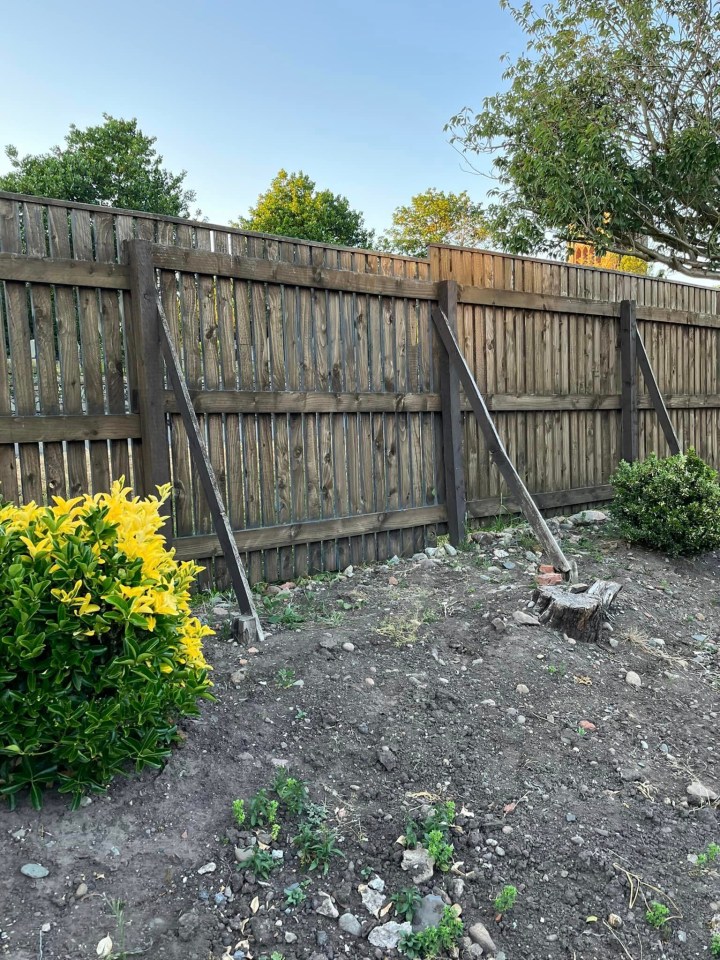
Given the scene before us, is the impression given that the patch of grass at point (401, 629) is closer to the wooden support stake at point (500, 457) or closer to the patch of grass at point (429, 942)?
the wooden support stake at point (500, 457)

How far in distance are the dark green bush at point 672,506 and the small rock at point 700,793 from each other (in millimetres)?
2833

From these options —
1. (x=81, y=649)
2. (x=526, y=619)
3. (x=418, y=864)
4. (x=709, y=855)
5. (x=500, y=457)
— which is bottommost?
(x=709, y=855)

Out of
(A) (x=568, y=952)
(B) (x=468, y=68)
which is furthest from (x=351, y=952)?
(B) (x=468, y=68)

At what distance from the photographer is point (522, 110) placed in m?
11.6

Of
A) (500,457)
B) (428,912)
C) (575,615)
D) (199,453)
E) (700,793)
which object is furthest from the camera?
(500,457)

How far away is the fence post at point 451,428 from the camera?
205 inches

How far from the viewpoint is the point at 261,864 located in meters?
1.93

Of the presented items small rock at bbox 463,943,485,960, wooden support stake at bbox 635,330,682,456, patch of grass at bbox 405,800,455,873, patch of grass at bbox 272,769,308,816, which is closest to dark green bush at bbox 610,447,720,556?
wooden support stake at bbox 635,330,682,456

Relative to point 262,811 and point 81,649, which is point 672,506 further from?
point 81,649

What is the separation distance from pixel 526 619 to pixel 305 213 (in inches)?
904

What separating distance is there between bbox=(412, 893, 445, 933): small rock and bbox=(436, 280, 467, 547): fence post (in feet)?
11.3

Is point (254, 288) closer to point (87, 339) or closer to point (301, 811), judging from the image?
point (87, 339)

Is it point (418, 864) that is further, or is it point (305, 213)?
point (305, 213)

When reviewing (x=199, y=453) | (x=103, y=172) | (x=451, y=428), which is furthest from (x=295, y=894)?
(x=103, y=172)
